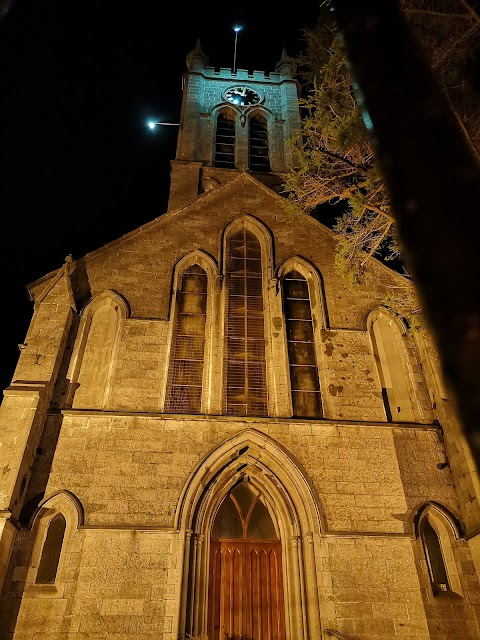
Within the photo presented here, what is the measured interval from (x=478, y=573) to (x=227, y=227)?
932 cm

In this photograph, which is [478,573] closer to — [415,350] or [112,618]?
[415,350]

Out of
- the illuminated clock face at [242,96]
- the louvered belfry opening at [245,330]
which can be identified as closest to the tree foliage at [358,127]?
the louvered belfry opening at [245,330]

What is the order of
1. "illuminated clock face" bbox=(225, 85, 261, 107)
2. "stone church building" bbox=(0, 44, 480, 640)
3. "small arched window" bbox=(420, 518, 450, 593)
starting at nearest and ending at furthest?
1. "stone church building" bbox=(0, 44, 480, 640)
2. "small arched window" bbox=(420, 518, 450, 593)
3. "illuminated clock face" bbox=(225, 85, 261, 107)

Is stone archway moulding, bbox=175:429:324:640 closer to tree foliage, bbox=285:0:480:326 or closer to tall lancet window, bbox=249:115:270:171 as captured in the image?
tree foliage, bbox=285:0:480:326

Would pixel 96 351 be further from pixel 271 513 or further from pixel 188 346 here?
pixel 271 513

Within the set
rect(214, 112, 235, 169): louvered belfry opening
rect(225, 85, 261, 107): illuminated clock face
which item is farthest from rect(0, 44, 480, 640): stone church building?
rect(225, 85, 261, 107): illuminated clock face

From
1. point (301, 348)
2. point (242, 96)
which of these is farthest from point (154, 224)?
point (242, 96)

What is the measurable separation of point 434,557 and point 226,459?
4.08m

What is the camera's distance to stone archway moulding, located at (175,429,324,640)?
7.33 m

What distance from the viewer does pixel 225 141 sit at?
66.3 ft

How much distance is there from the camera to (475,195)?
172 centimetres

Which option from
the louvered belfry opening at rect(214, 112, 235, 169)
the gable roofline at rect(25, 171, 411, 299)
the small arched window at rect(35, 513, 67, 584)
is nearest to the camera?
the small arched window at rect(35, 513, 67, 584)

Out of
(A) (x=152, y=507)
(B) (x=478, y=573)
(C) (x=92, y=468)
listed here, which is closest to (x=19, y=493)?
(C) (x=92, y=468)

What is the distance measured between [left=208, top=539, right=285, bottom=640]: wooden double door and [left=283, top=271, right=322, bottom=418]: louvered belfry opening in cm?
274
